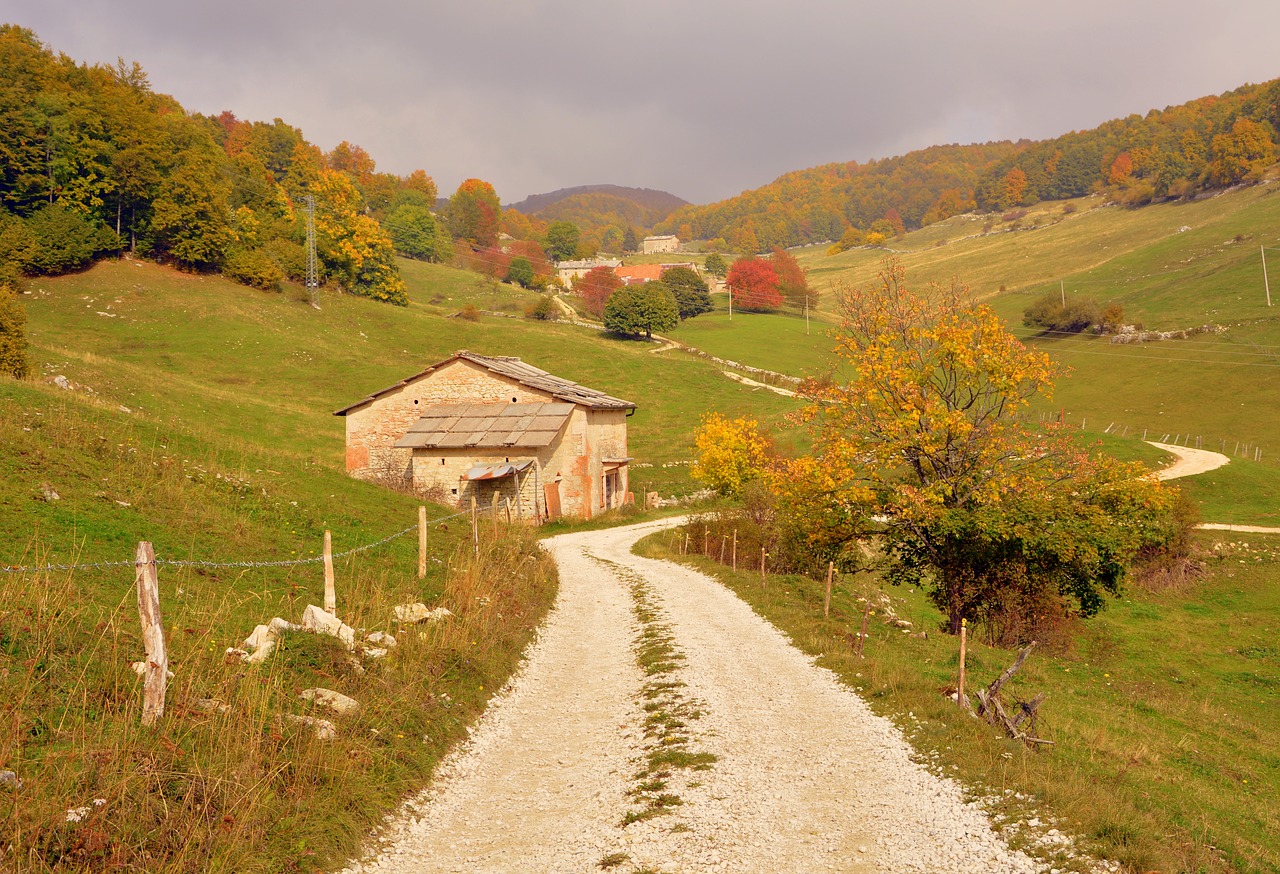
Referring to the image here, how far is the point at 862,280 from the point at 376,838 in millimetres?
142451

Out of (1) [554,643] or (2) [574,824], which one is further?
(1) [554,643]

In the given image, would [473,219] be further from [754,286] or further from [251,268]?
[251,268]

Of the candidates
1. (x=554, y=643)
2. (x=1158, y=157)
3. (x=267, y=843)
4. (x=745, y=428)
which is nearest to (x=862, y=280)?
(x=1158, y=157)

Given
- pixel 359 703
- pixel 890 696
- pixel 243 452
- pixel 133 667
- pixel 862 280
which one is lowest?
pixel 890 696

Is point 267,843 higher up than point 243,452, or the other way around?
point 243,452

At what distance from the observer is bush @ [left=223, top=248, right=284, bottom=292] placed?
71438mm

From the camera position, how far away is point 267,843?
21.6ft

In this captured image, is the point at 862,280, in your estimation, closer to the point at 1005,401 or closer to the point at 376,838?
the point at 1005,401

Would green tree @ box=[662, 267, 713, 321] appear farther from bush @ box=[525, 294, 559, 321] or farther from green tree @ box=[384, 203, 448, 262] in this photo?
green tree @ box=[384, 203, 448, 262]

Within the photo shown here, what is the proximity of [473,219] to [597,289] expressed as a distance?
56876 millimetres

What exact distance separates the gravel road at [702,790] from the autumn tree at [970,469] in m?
7.64

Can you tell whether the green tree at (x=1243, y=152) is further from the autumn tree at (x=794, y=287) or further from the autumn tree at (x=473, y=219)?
the autumn tree at (x=473, y=219)

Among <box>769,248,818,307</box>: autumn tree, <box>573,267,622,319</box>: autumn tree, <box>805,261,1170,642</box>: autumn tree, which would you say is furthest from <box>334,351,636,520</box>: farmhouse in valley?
<box>769,248,818,307</box>: autumn tree

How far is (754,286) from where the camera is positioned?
125000 millimetres
